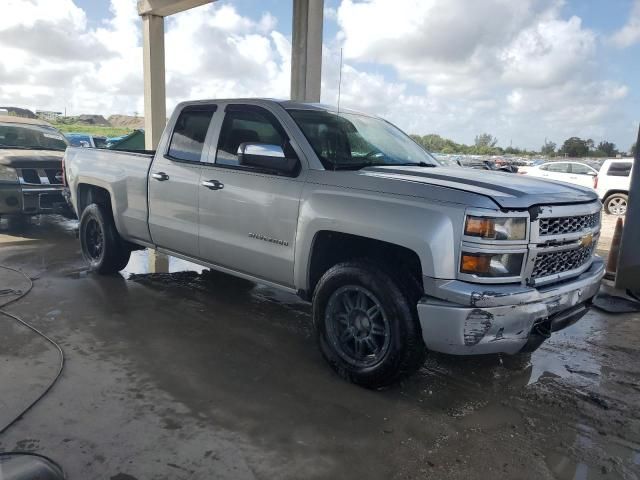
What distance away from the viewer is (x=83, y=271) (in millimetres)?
6336

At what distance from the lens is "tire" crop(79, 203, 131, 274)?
5.83 meters

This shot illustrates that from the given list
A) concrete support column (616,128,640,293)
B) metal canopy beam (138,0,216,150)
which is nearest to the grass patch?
metal canopy beam (138,0,216,150)

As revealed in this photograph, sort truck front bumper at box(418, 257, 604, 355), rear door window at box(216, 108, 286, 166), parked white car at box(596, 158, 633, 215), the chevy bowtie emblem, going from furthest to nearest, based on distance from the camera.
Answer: parked white car at box(596, 158, 633, 215)
rear door window at box(216, 108, 286, 166)
the chevy bowtie emblem
truck front bumper at box(418, 257, 604, 355)

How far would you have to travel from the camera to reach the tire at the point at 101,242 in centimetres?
583

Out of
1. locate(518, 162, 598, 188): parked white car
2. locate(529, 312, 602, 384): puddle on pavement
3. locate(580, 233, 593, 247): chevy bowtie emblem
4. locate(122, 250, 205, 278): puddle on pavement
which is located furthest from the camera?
locate(518, 162, 598, 188): parked white car

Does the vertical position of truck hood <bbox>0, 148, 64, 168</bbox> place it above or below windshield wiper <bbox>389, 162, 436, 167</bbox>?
below

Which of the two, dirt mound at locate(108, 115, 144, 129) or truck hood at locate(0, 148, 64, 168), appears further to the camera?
dirt mound at locate(108, 115, 144, 129)

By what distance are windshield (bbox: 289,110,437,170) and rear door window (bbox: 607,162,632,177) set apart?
12.1m

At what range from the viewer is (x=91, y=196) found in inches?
241

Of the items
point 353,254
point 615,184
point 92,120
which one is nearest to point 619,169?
point 615,184

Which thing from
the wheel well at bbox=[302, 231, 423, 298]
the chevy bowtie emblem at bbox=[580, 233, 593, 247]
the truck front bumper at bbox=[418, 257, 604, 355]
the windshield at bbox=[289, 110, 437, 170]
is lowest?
the truck front bumper at bbox=[418, 257, 604, 355]

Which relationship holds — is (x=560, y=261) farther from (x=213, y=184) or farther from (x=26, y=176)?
(x=26, y=176)

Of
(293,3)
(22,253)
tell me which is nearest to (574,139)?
(293,3)

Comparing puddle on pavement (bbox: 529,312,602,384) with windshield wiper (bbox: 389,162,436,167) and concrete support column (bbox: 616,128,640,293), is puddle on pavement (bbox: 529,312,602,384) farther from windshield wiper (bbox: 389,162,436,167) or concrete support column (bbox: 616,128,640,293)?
windshield wiper (bbox: 389,162,436,167)
